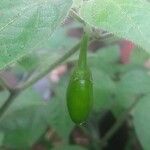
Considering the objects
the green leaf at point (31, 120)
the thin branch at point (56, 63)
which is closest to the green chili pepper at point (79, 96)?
the thin branch at point (56, 63)

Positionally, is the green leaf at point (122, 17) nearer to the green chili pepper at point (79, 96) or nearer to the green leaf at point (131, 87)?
the green chili pepper at point (79, 96)

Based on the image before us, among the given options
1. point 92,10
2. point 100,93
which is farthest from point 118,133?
point 92,10

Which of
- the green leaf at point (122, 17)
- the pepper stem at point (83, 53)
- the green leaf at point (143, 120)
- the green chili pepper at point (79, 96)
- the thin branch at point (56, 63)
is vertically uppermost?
the green leaf at point (122, 17)

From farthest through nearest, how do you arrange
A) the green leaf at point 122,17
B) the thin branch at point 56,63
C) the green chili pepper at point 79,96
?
1. the thin branch at point 56,63
2. the green chili pepper at point 79,96
3. the green leaf at point 122,17

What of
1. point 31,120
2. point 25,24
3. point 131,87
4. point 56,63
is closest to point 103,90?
point 131,87

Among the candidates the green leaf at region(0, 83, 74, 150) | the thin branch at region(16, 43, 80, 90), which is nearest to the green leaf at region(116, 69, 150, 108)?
the green leaf at region(0, 83, 74, 150)

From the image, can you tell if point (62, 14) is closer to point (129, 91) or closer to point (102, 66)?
point (129, 91)

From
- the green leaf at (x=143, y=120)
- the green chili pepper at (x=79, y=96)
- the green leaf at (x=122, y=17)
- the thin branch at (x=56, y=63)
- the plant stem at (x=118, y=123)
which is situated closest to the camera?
the green leaf at (x=122, y=17)
